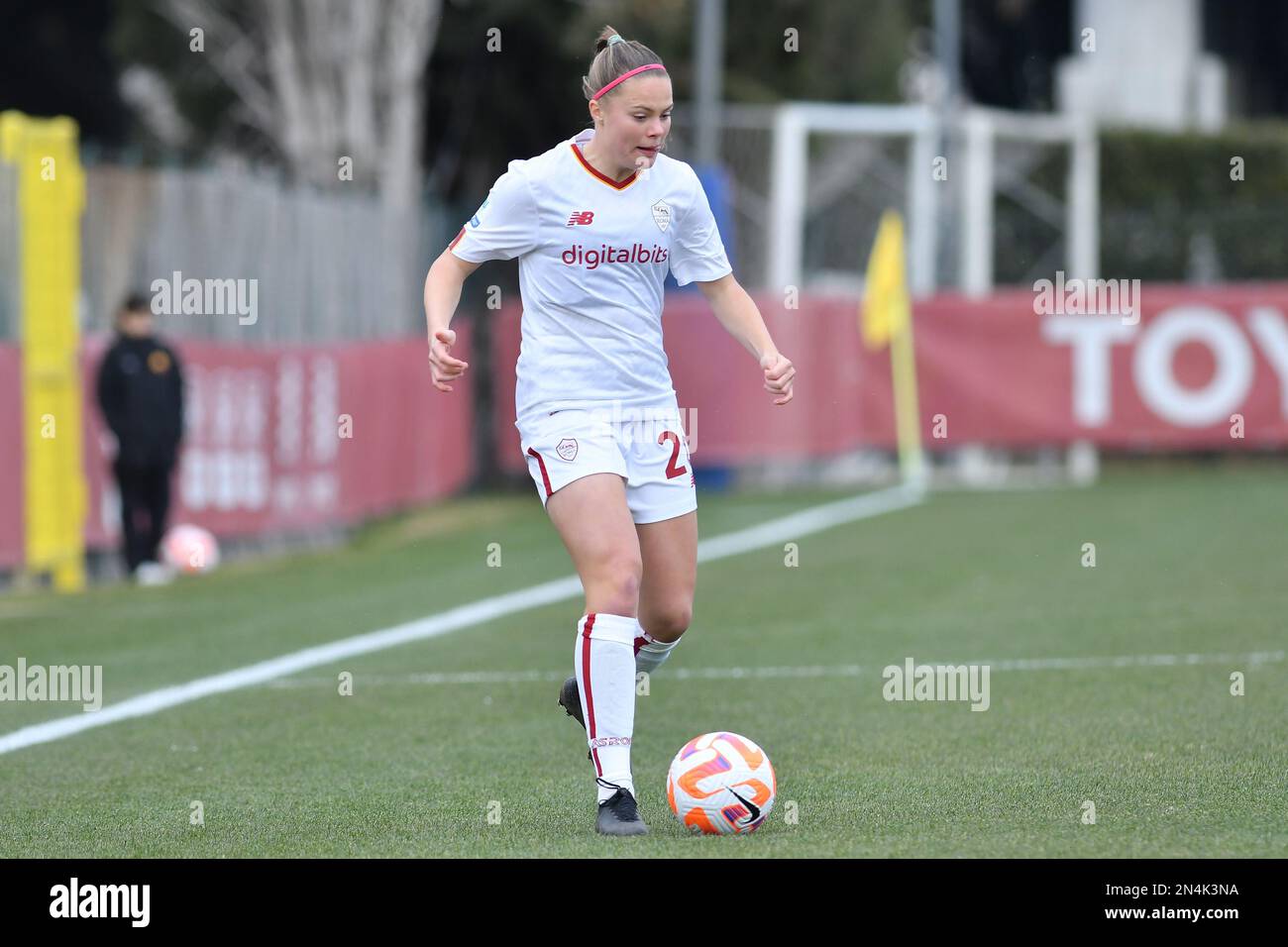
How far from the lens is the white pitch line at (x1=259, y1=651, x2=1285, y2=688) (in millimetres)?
9930

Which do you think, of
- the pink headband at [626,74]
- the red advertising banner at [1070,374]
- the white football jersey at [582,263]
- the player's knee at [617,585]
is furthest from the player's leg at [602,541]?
the red advertising banner at [1070,374]

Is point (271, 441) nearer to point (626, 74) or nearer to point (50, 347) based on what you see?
point (50, 347)

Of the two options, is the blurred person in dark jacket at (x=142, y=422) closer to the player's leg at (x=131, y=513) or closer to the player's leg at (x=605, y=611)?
the player's leg at (x=131, y=513)

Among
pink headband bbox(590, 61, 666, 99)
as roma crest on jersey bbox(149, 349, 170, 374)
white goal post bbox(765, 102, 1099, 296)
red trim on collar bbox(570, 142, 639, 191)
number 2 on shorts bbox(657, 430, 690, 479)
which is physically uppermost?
white goal post bbox(765, 102, 1099, 296)

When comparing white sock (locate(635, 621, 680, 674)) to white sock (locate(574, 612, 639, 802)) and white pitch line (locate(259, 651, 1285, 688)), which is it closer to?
white sock (locate(574, 612, 639, 802))

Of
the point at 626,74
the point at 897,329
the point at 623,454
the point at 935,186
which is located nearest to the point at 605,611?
the point at 623,454

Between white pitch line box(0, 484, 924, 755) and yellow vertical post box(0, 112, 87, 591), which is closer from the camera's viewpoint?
white pitch line box(0, 484, 924, 755)

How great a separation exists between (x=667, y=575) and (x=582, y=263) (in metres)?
0.98

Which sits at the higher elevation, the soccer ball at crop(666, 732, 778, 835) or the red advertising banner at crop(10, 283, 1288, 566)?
the red advertising banner at crop(10, 283, 1288, 566)

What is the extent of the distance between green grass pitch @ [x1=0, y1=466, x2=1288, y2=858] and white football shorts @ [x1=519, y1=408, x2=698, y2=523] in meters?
0.96

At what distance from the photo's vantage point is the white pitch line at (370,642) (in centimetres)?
905

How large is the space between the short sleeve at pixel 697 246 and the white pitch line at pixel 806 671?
336 centimetres

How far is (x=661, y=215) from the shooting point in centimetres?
666

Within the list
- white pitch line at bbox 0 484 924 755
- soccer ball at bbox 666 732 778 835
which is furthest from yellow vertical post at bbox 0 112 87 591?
soccer ball at bbox 666 732 778 835
